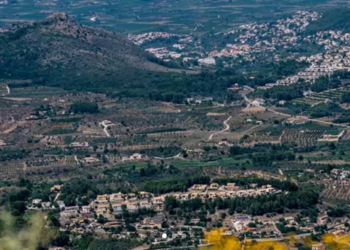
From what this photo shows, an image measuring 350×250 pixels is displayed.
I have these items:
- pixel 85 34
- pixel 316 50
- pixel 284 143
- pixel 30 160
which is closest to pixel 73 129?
pixel 30 160

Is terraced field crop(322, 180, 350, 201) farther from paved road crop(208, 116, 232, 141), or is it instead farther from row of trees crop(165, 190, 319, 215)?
paved road crop(208, 116, 232, 141)

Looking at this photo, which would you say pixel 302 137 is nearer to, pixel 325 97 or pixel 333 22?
pixel 325 97

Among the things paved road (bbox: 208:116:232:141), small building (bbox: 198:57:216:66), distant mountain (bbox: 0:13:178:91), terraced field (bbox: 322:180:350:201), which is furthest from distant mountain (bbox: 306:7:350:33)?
terraced field (bbox: 322:180:350:201)

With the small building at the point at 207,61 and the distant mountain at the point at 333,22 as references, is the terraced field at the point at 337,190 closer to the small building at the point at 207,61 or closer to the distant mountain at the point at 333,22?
the small building at the point at 207,61

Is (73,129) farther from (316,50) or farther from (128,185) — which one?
(316,50)

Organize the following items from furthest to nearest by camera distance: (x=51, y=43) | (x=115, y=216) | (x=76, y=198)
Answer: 1. (x=51, y=43)
2. (x=76, y=198)
3. (x=115, y=216)

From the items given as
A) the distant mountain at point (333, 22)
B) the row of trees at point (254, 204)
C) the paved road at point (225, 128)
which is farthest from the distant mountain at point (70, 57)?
the row of trees at point (254, 204)

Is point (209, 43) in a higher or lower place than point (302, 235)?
lower
